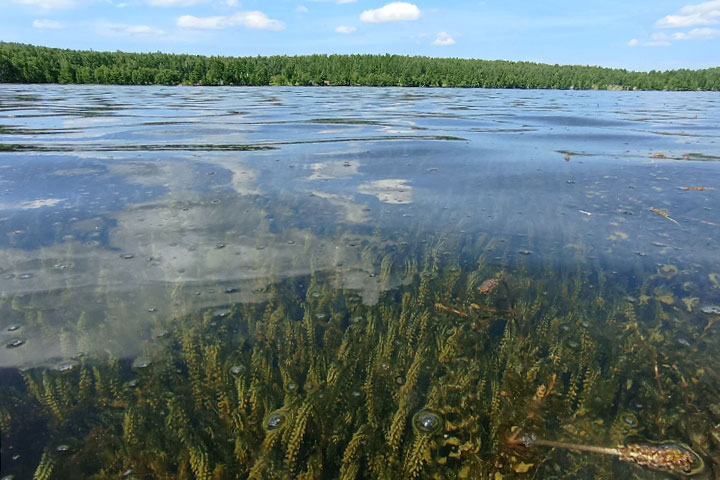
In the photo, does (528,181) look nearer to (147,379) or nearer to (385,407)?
(385,407)

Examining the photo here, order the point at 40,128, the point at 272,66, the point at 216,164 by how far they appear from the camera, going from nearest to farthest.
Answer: the point at 216,164, the point at 40,128, the point at 272,66

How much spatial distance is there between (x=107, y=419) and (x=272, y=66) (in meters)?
67.6

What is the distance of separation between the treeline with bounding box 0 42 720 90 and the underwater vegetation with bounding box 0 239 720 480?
52635 mm

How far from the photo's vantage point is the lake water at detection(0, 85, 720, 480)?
1581 mm

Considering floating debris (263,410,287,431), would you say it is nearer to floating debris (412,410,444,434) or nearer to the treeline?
floating debris (412,410,444,434)

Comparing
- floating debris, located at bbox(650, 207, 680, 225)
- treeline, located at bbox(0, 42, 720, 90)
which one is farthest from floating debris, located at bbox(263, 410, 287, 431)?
treeline, located at bbox(0, 42, 720, 90)

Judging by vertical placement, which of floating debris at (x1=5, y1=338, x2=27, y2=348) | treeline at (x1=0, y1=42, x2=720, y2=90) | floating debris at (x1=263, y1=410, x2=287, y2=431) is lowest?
floating debris at (x1=263, y1=410, x2=287, y2=431)

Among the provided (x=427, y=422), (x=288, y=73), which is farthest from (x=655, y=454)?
(x=288, y=73)

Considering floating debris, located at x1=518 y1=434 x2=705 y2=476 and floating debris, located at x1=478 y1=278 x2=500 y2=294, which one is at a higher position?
floating debris, located at x1=478 y1=278 x2=500 y2=294

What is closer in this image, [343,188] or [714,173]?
[343,188]

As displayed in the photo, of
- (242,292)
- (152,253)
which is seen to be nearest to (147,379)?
(242,292)

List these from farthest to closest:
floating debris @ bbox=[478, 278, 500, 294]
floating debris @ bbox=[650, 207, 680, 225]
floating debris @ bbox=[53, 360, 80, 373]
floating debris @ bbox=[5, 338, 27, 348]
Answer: floating debris @ bbox=[650, 207, 680, 225] → floating debris @ bbox=[478, 278, 500, 294] → floating debris @ bbox=[5, 338, 27, 348] → floating debris @ bbox=[53, 360, 80, 373]

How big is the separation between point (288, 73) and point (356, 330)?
196 feet

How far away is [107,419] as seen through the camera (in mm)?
1686
